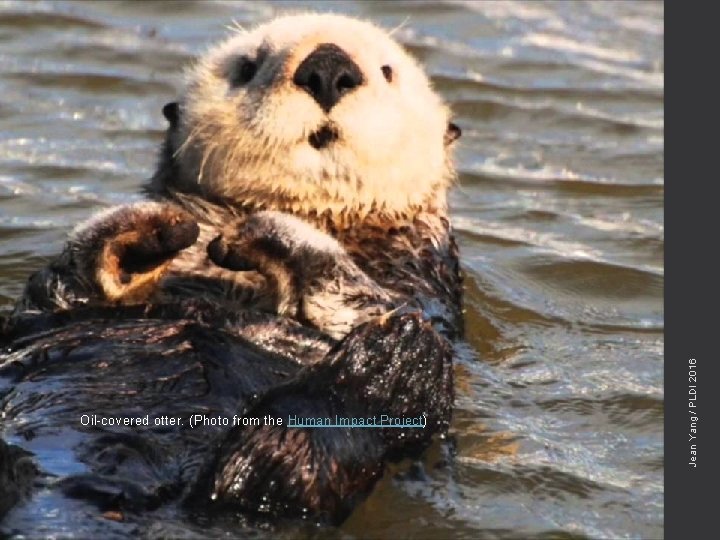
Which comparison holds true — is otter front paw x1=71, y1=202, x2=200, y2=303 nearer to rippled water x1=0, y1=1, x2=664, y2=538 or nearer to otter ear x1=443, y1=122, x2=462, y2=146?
rippled water x1=0, y1=1, x2=664, y2=538

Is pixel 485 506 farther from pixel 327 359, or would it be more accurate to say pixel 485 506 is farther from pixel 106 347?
pixel 106 347

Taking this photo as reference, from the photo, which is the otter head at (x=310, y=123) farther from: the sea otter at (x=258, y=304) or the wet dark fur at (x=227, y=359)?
the wet dark fur at (x=227, y=359)

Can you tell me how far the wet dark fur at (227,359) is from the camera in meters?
4.31

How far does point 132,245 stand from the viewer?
5.46 m

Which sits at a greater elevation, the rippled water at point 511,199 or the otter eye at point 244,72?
the otter eye at point 244,72

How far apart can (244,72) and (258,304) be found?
3.47 ft

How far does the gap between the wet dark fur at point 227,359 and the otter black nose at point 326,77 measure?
57 centimetres

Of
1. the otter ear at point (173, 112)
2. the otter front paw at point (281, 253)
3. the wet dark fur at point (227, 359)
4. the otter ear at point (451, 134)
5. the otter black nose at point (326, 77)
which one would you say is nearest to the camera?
the wet dark fur at point (227, 359)

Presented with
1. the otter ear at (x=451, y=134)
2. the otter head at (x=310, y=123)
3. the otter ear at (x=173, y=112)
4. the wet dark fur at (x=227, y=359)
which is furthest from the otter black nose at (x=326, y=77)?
the otter ear at (x=451, y=134)

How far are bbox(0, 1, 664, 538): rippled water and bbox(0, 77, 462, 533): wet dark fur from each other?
21cm

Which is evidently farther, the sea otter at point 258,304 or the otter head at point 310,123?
the otter head at point 310,123

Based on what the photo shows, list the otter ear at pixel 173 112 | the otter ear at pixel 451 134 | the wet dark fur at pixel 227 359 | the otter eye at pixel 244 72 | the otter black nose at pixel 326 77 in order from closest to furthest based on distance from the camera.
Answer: the wet dark fur at pixel 227 359, the otter black nose at pixel 326 77, the otter eye at pixel 244 72, the otter ear at pixel 173 112, the otter ear at pixel 451 134

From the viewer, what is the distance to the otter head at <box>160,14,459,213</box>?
5.70m

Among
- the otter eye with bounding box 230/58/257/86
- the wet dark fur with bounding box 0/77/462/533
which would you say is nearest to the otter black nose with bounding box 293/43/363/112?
the otter eye with bounding box 230/58/257/86
